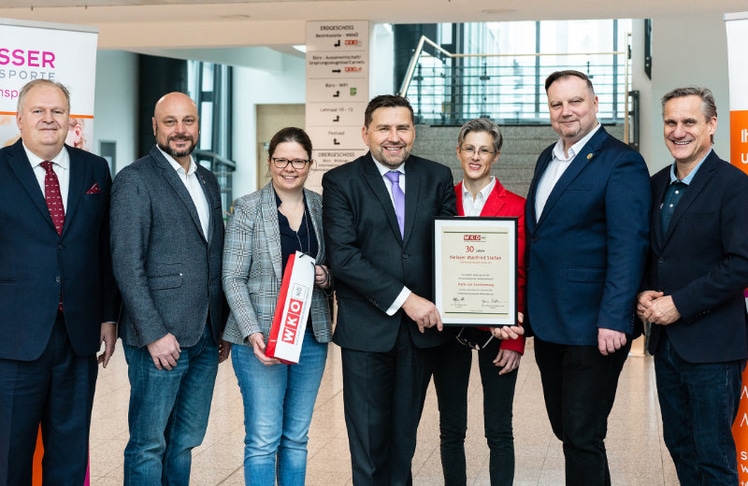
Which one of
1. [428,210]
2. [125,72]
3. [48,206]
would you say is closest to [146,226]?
[48,206]

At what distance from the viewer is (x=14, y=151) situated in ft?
10.8

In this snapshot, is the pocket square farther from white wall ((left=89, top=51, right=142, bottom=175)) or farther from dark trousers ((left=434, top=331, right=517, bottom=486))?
white wall ((left=89, top=51, right=142, bottom=175))

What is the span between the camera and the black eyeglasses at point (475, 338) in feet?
12.1

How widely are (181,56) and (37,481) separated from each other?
326 inches

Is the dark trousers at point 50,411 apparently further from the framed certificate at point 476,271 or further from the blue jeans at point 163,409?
the framed certificate at point 476,271

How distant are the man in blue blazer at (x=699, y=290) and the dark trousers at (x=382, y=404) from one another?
0.89m

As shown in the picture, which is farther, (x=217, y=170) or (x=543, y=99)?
(x=217, y=170)

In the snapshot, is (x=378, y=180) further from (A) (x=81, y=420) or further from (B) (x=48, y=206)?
(A) (x=81, y=420)

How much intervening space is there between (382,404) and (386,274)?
516 mm

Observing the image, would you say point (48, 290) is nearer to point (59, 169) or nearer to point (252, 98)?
point (59, 169)

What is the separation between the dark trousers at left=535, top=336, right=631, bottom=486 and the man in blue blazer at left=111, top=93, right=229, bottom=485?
4.57 feet

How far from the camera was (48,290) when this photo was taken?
3244 millimetres

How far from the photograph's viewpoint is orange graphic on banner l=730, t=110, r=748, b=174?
11.9ft

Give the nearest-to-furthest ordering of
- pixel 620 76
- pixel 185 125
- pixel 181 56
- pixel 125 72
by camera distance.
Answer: pixel 185 125, pixel 181 56, pixel 620 76, pixel 125 72
